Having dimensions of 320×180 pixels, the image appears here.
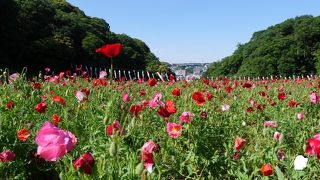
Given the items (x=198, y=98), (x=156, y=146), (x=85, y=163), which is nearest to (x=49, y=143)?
(x=85, y=163)

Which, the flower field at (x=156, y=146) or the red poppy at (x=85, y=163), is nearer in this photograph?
the red poppy at (x=85, y=163)

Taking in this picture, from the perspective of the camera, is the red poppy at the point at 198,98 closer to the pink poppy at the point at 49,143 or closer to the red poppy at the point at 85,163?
the red poppy at the point at 85,163

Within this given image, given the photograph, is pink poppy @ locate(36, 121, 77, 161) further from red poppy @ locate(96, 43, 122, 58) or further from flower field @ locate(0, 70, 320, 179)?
red poppy @ locate(96, 43, 122, 58)

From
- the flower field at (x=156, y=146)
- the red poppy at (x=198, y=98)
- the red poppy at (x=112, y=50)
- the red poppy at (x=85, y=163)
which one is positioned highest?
the red poppy at (x=112, y=50)

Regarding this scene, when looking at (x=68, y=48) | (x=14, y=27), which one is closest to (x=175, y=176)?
(x=14, y=27)

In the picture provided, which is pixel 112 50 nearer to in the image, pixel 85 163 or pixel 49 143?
pixel 85 163

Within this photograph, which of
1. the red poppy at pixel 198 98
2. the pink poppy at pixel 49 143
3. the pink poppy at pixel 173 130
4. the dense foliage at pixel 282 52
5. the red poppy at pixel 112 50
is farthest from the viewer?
Result: the dense foliage at pixel 282 52

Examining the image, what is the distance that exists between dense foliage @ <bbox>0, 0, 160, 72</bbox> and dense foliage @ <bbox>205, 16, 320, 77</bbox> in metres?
23.4

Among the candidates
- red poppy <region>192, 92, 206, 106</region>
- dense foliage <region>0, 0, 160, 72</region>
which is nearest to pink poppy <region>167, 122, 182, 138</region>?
red poppy <region>192, 92, 206, 106</region>

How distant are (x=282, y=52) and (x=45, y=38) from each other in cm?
4059

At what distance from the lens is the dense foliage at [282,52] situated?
66.6 meters

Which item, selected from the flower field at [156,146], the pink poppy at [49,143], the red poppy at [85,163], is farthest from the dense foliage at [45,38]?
the pink poppy at [49,143]

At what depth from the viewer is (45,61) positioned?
34.1m

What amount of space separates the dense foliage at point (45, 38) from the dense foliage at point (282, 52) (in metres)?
23.4
